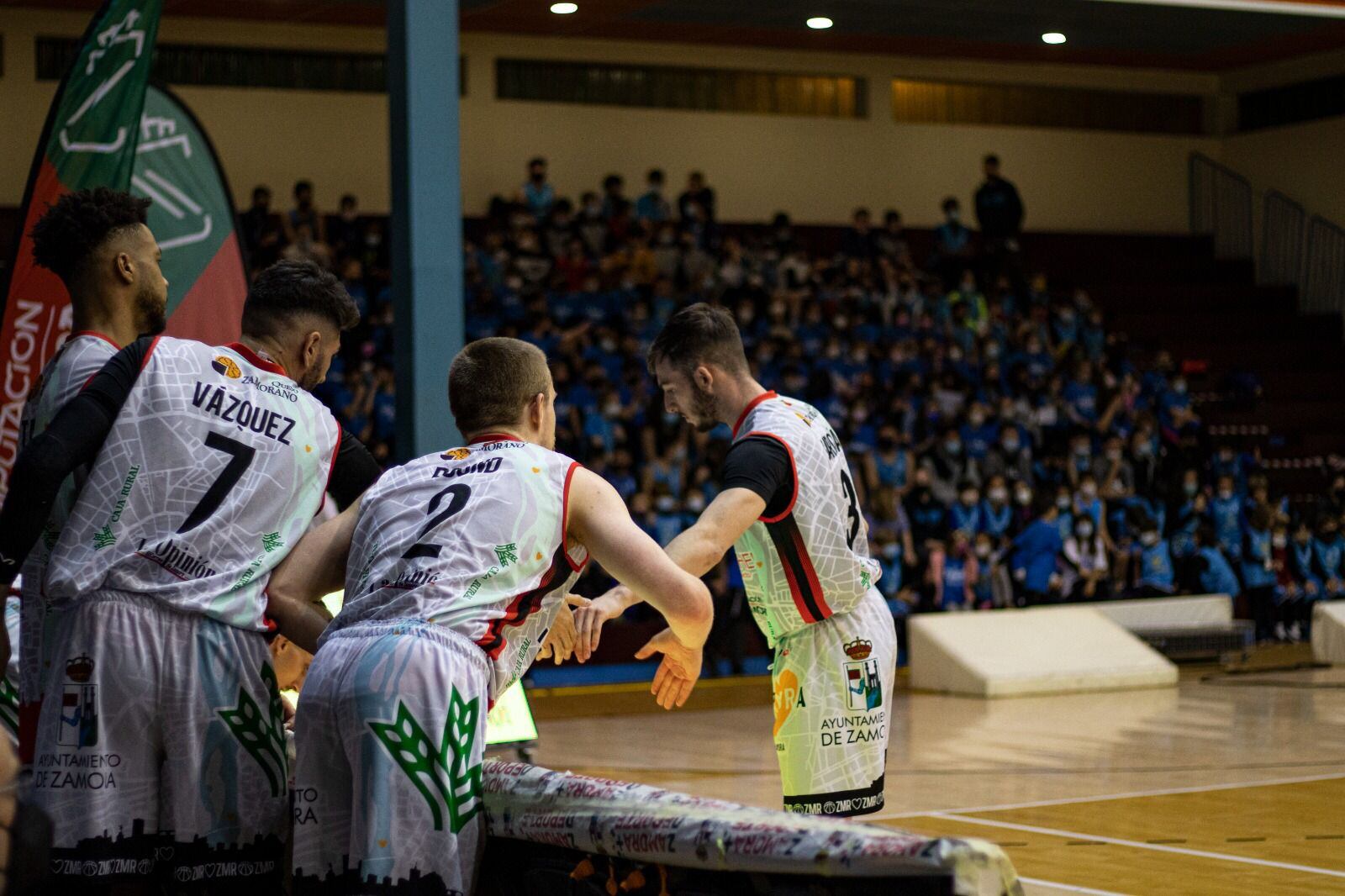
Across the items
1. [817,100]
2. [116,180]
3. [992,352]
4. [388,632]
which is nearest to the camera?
[388,632]

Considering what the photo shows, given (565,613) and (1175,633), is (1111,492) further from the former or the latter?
(565,613)

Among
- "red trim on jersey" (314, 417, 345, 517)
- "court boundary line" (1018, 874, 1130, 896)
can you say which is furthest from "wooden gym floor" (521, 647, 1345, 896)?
"red trim on jersey" (314, 417, 345, 517)

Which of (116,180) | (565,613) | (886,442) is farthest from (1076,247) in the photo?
(565,613)

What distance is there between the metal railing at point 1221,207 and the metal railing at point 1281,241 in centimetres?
29

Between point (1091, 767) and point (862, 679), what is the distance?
6689 millimetres

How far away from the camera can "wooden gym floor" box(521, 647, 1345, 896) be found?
809 cm

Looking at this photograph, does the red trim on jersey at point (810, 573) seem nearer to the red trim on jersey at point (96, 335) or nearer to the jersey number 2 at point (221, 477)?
the jersey number 2 at point (221, 477)

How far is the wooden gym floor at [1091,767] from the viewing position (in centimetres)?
809

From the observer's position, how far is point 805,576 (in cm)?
498

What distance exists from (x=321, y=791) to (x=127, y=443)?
0.89 meters

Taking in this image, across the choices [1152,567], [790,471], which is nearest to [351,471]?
[790,471]

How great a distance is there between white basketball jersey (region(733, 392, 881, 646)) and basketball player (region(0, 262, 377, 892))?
4.95ft

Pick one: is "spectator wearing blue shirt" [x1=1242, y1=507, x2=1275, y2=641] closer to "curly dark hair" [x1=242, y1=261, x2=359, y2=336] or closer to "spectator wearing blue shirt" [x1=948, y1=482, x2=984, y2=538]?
"spectator wearing blue shirt" [x1=948, y1=482, x2=984, y2=538]

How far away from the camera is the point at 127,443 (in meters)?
→ 3.84
